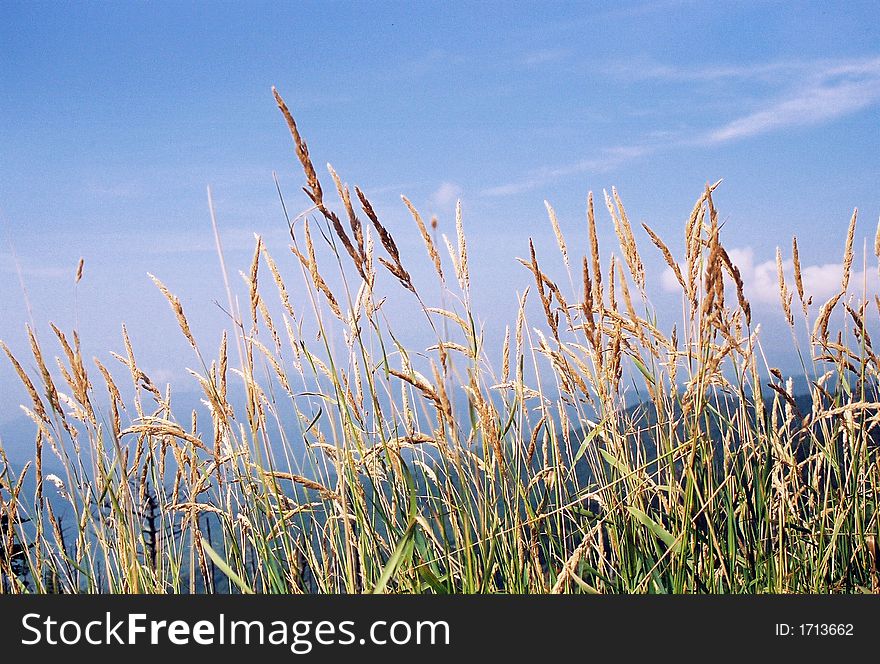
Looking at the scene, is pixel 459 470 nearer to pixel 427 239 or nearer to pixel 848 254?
pixel 427 239

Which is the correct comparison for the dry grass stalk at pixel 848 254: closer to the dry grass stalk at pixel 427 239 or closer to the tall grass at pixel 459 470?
the tall grass at pixel 459 470

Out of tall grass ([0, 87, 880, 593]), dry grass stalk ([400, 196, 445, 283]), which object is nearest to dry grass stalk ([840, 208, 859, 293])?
tall grass ([0, 87, 880, 593])

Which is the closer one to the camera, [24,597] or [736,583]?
[24,597]

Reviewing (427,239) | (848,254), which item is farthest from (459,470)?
(848,254)

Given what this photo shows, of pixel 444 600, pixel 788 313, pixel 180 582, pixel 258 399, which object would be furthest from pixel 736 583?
pixel 180 582

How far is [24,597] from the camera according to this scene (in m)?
1.47

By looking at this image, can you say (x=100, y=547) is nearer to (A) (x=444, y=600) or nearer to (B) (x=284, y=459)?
(B) (x=284, y=459)

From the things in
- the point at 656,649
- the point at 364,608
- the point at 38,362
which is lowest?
the point at 656,649

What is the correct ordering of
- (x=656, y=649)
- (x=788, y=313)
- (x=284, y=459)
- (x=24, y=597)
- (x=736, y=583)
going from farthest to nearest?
(x=788, y=313), (x=284, y=459), (x=736, y=583), (x=24, y=597), (x=656, y=649)

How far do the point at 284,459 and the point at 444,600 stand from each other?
2.15ft

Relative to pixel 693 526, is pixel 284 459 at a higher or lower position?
higher

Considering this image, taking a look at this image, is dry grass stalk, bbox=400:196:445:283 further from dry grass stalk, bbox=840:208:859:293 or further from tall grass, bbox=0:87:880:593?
dry grass stalk, bbox=840:208:859:293

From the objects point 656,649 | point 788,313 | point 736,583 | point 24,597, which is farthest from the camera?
point 788,313

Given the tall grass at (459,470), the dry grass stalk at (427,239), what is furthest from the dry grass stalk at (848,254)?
the dry grass stalk at (427,239)
